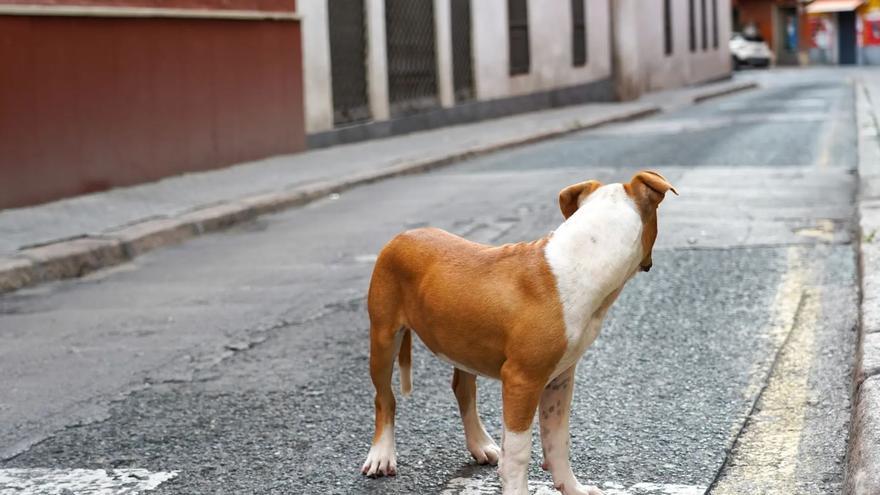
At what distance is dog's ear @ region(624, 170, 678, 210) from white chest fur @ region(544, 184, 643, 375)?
0.02 m

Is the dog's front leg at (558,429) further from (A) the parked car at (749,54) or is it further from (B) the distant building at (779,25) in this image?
(B) the distant building at (779,25)

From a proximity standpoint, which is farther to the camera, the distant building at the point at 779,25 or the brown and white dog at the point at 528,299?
the distant building at the point at 779,25

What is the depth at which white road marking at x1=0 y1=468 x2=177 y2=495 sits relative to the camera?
3.70 m

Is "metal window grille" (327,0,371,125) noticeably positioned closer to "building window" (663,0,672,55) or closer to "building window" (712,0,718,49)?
"building window" (663,0,672,55)

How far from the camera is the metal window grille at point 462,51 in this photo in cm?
2111

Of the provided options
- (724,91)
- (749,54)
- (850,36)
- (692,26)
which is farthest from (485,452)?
(850,36)

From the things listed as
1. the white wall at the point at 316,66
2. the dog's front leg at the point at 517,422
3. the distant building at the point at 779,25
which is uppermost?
the distant building at the point at 779,25

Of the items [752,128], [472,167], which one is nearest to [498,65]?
[752,128]

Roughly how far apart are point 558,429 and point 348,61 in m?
14.5

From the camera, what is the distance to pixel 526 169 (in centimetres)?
1354

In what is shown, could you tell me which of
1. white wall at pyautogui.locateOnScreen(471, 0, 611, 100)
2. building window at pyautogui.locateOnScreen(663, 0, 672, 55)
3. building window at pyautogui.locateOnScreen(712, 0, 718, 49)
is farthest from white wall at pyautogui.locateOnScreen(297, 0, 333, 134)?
building window at pyautogui.locateOnScreen(712, 0, 718, 49)

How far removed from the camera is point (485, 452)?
3713mm

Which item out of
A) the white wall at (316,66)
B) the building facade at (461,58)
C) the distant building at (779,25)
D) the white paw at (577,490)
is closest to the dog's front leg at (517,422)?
the white paw at (577,490)

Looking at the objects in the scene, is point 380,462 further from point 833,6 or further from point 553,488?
point 833,6
